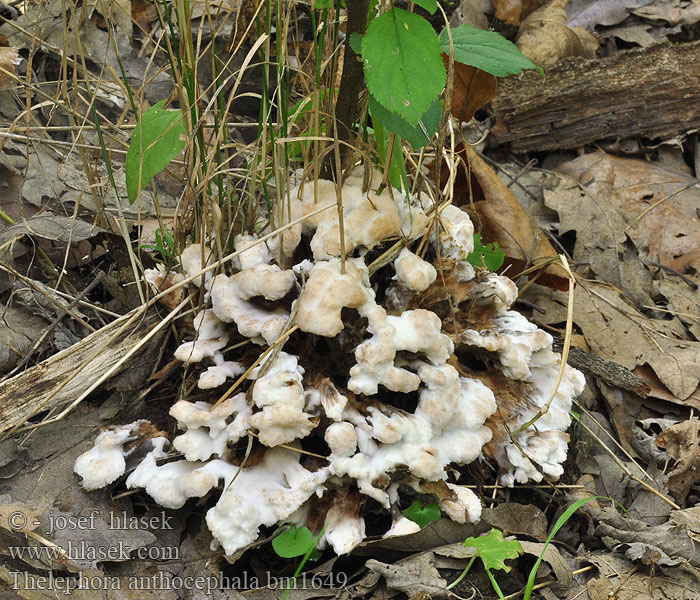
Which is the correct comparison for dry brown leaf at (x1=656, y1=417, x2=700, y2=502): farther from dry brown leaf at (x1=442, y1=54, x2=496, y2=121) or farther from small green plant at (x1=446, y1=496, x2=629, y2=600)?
dry brown leaf at (x1=442, y1=54, x2=496, y2=121)

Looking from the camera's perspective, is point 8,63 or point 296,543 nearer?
point 296,543

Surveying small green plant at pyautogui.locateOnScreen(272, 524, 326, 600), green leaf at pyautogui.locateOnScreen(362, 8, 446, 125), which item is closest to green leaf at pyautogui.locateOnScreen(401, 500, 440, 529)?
small green plant at pyautogui.locateOnScreen(272, 524, 326, 600)

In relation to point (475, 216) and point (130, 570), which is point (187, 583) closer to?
point (130, 570)

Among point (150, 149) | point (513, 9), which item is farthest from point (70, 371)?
point (513, 9)

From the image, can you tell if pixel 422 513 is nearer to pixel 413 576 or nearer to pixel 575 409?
pixel 413 576

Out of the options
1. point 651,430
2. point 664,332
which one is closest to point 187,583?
point 651,430
